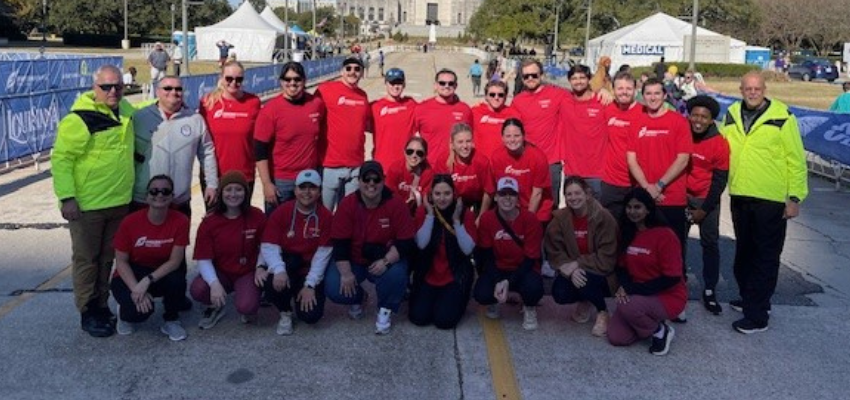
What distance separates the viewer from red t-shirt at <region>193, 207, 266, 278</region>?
594 centimetres

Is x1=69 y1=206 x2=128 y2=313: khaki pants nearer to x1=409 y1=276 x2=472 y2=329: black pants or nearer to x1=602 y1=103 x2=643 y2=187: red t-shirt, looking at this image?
x1=409 y1=276 x2=472 y2=329: black pants

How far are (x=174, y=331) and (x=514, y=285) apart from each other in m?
2.45

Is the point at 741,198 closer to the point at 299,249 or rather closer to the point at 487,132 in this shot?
the point at 487,132

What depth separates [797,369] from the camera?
5559 millimetres

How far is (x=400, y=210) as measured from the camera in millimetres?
6117

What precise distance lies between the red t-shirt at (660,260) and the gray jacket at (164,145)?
329 centimetres

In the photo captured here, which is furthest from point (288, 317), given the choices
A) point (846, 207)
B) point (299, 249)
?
point (846, 207)

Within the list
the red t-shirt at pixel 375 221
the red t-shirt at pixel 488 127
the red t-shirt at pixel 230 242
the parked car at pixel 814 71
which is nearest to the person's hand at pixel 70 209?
the red t-shirt at pixel 230 242

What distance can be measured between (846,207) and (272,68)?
23705 mm

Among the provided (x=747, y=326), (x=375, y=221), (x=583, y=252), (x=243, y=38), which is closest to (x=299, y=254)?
(x=375, y=221)

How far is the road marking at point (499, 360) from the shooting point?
512 cm

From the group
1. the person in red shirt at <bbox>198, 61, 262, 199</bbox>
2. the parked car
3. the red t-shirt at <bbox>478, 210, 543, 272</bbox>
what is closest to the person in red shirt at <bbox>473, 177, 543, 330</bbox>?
the red t-shirt at <bbox>478, 210, 543, 272</bbox>

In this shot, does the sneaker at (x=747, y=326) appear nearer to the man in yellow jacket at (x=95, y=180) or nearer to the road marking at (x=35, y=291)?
the man in yellow jacket at (x=95, y=180)

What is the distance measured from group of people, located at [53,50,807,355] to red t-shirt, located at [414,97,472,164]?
166mm
